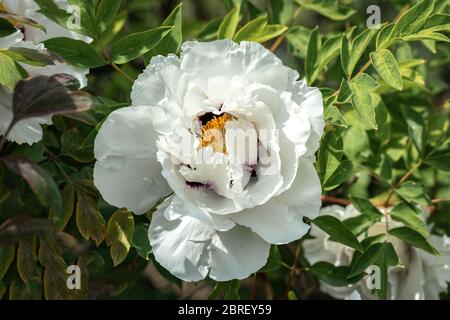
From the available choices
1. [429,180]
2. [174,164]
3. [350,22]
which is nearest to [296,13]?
[350,22]

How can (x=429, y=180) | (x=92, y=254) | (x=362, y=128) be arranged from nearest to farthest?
(x=92, y=254), (x=362, y=128), (x=429, y=180)

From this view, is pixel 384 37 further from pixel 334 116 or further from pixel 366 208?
pixel 366 208

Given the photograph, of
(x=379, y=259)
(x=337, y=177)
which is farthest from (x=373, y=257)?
(x=337, y=177)

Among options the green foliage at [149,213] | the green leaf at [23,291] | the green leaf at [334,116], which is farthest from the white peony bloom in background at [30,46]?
the green leaf at [334,116]

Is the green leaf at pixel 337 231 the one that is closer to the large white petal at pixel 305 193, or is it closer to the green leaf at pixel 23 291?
the large white petal at pixel 305 193

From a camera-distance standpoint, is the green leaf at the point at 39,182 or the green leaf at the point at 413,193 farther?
the green leaf at the point at 413,193

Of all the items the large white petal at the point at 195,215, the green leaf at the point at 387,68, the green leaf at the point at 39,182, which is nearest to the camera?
the green leaf at the point at 39,182

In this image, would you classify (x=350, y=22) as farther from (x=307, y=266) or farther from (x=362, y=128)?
(x=307, y=266)
